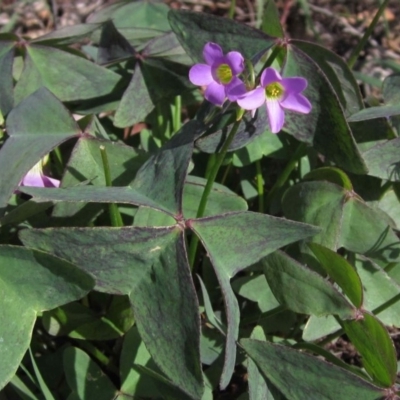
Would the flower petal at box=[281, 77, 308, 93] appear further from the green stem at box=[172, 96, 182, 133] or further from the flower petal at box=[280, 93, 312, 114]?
the green stem at box=[172, 96, 182, 133]

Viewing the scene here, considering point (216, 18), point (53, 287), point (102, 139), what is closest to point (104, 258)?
point (53, 287)

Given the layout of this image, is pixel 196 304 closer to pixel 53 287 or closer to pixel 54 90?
pixel 53 287

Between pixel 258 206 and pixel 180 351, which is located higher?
pixel 180 351

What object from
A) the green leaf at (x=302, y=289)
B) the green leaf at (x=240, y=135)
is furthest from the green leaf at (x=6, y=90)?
the green leaf at (x=302, y=289)

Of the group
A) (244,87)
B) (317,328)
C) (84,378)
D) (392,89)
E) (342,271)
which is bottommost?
(84,378)

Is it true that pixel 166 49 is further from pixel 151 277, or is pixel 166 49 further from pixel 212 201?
pixel 151 277

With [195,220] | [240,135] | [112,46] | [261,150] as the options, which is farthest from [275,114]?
[112,46]
